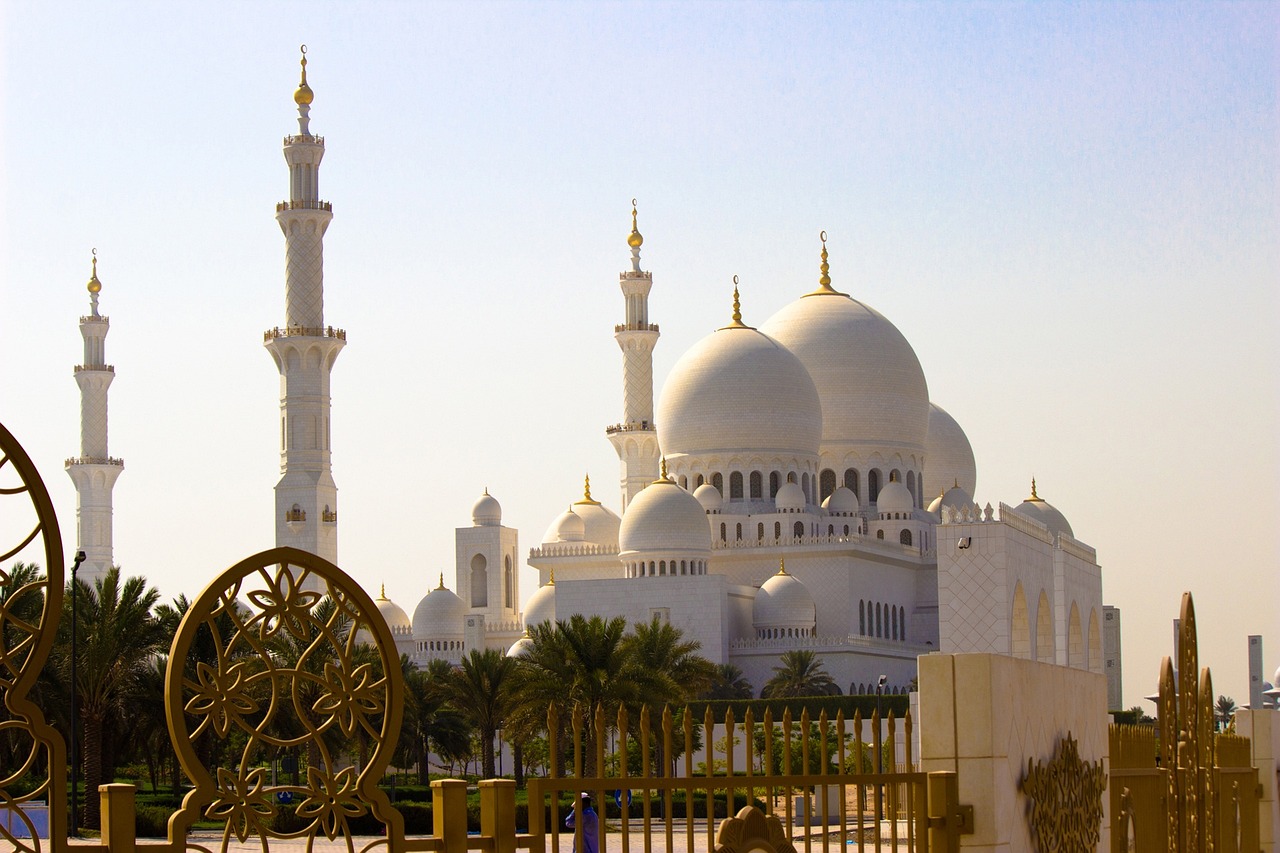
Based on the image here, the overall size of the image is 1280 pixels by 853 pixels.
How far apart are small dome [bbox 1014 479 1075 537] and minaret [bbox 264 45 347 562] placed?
19087 millimetres

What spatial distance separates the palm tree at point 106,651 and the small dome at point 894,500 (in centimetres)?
2652

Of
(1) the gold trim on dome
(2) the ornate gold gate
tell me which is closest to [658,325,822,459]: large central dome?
(1) the gold trim on dome

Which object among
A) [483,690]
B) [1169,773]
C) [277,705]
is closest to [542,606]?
[483,690]

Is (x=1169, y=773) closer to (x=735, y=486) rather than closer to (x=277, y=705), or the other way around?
(x=277, y=705)

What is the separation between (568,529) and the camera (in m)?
47.0

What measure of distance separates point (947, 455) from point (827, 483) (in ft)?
15.1

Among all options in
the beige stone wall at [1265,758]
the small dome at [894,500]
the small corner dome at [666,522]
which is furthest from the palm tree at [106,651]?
the small dome at [894,500]

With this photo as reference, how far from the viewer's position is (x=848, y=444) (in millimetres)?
47844

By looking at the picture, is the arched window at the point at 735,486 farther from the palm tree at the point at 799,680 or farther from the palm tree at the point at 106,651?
the palm tree at the point at 106,651

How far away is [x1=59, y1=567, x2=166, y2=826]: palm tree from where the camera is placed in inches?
849

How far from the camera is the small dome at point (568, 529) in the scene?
46875 mm

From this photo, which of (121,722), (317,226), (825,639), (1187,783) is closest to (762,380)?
(825,639)

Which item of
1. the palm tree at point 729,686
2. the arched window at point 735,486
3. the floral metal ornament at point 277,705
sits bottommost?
the palm tree at point 729,686

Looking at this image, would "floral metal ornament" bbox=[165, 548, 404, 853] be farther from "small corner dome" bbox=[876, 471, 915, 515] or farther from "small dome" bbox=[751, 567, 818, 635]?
"small corner dome" bbox=[876, 471, 915, 515]
